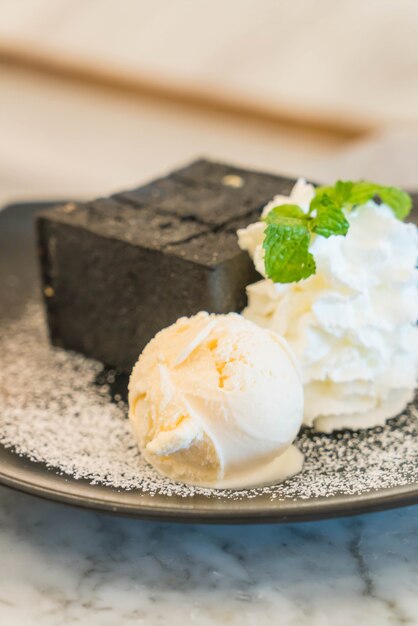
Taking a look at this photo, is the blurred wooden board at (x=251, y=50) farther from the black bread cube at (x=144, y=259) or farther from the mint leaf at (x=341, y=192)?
the mint leaf at (x=341, y=192)

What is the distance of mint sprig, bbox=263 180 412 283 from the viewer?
1.46 metres

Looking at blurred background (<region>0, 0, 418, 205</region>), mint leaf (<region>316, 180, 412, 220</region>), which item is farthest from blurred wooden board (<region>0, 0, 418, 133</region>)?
mint leaf (<region>316, 180, 412, 220</region>)

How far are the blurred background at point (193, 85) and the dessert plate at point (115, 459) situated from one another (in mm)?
1675

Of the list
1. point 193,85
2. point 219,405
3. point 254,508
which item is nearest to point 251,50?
point 193,85

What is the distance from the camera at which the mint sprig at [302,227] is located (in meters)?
1.46

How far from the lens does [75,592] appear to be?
3.97ft

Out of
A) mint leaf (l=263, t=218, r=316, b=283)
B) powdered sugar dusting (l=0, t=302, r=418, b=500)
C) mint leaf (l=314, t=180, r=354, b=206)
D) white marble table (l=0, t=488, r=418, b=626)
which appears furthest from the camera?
mint leaf (l=314, t=180, r=354, b=206)

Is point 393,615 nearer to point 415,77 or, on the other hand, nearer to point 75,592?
point 75,592

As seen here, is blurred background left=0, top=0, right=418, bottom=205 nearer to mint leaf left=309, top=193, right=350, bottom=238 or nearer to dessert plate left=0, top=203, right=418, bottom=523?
dessert plate left=0, top=203, right=418, bottom=523

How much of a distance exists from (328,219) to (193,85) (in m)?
2.55

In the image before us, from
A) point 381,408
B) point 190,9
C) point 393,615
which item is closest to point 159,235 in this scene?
point 381,408

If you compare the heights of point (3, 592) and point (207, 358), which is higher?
point (207, 358)

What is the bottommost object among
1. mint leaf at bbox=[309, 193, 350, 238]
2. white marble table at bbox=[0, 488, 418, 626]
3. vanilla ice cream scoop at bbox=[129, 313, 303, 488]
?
white marble table at bbox=[0, 488, 418, 626]

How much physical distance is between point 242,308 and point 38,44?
2.96 metres
